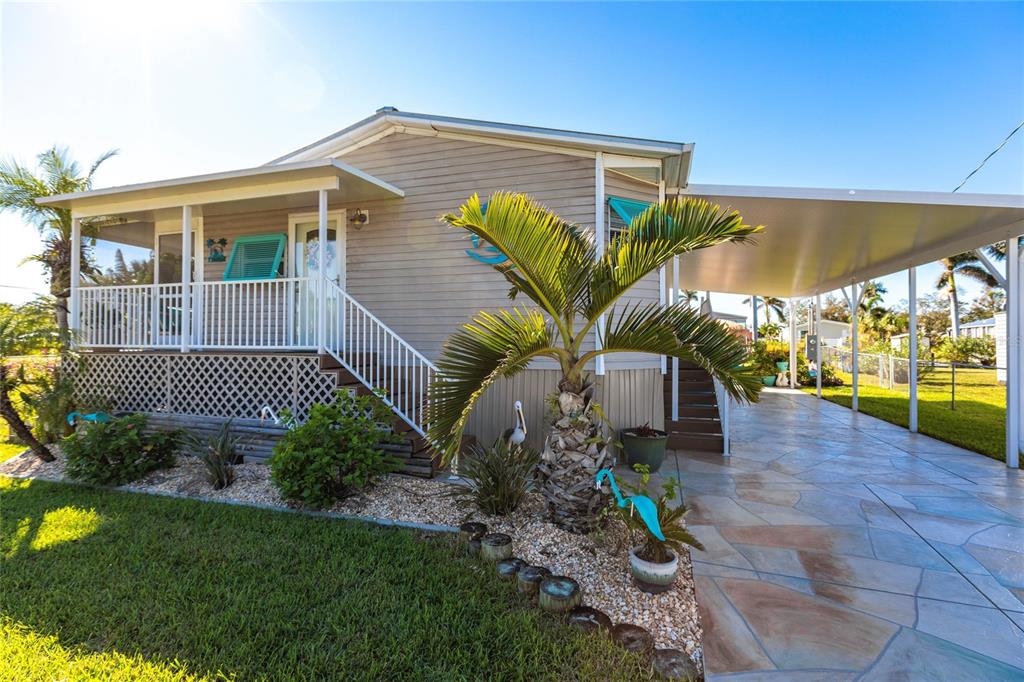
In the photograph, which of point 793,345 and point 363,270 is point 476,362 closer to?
point 363,270

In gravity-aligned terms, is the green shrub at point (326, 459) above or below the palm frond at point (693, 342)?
below

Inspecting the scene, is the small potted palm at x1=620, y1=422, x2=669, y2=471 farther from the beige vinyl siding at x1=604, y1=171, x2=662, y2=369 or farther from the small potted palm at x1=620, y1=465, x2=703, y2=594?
the small potted palm at x1=620, y1=465, x2=703, y2=594

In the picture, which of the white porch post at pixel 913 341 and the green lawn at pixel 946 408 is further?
the white porch post at pixel 913 341

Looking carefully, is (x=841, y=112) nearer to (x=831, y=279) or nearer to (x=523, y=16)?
(x=831, y=279)

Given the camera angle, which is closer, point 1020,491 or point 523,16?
point 1020,491

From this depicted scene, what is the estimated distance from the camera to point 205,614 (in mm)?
2621

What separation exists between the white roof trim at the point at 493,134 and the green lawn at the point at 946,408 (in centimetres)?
624

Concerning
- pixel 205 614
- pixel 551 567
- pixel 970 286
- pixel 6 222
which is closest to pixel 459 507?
pixel 551 567

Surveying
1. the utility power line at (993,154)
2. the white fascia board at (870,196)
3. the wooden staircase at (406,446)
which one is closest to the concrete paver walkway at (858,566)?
the wooden staircase at (406,446)

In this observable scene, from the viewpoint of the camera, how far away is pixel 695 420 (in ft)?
22.7

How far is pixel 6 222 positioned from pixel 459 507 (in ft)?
34.0

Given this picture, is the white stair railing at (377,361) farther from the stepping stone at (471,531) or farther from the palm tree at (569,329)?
the palm tree at (569,329)

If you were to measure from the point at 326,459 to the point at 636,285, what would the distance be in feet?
13.8

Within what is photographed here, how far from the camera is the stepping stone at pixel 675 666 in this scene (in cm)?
216
